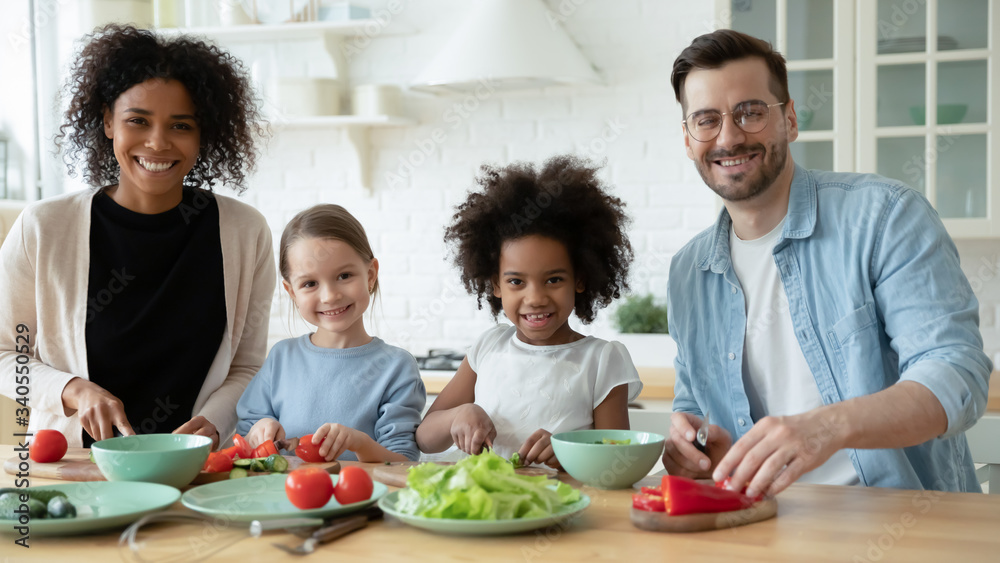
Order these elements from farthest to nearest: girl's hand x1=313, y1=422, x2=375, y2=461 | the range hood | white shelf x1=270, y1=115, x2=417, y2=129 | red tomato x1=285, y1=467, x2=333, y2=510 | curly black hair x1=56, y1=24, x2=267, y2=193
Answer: white shelf x1=270, y1=115, x2=417, y2=129 → the range hood → curly black hair x1=56, y1=24, x2=267, y2=193 → girl's hand x1=313, y1=422, x2=375, y2=461 → red tomato x1=285, y1=467, x2=333, y2=510

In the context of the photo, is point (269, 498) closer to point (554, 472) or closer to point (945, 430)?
point (554, 472)

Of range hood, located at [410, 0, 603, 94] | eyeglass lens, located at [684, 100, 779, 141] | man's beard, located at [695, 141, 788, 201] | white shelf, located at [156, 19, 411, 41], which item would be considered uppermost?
white shelf, located at [156, 19, 411, 41]

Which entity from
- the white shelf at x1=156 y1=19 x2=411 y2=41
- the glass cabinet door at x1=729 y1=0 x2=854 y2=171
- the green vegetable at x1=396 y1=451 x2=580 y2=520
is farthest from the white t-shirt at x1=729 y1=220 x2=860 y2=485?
the white shelf at x1=156 y1=19 x2=411 y2=41

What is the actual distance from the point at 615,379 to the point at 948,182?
1784 millimetres

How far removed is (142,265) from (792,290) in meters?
1.31

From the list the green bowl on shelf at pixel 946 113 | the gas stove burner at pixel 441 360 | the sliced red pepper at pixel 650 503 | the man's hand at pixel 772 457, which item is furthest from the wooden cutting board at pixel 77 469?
the green bowl on shelf at pixel 946 113

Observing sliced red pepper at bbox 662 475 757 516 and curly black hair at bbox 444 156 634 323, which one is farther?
curly black hair at bbox 444 156 634 323

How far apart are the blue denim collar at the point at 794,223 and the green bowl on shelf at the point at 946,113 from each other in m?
1.41

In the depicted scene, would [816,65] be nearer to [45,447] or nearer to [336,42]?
[336,42]

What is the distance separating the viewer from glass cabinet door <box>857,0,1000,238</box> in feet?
9.16

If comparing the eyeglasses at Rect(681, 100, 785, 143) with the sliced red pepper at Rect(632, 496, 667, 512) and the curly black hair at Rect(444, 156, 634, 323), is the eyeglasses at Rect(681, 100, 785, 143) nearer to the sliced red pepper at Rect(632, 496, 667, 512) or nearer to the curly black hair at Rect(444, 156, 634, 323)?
the curly black hair at Rect(444, 156, 634, 323)

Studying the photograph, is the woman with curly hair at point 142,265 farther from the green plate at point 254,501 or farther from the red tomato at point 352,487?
the red tomato at point 352,487

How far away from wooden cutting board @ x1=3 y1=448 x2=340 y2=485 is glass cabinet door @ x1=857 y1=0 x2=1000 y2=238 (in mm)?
2204

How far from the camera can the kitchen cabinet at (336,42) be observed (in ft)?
11.5
